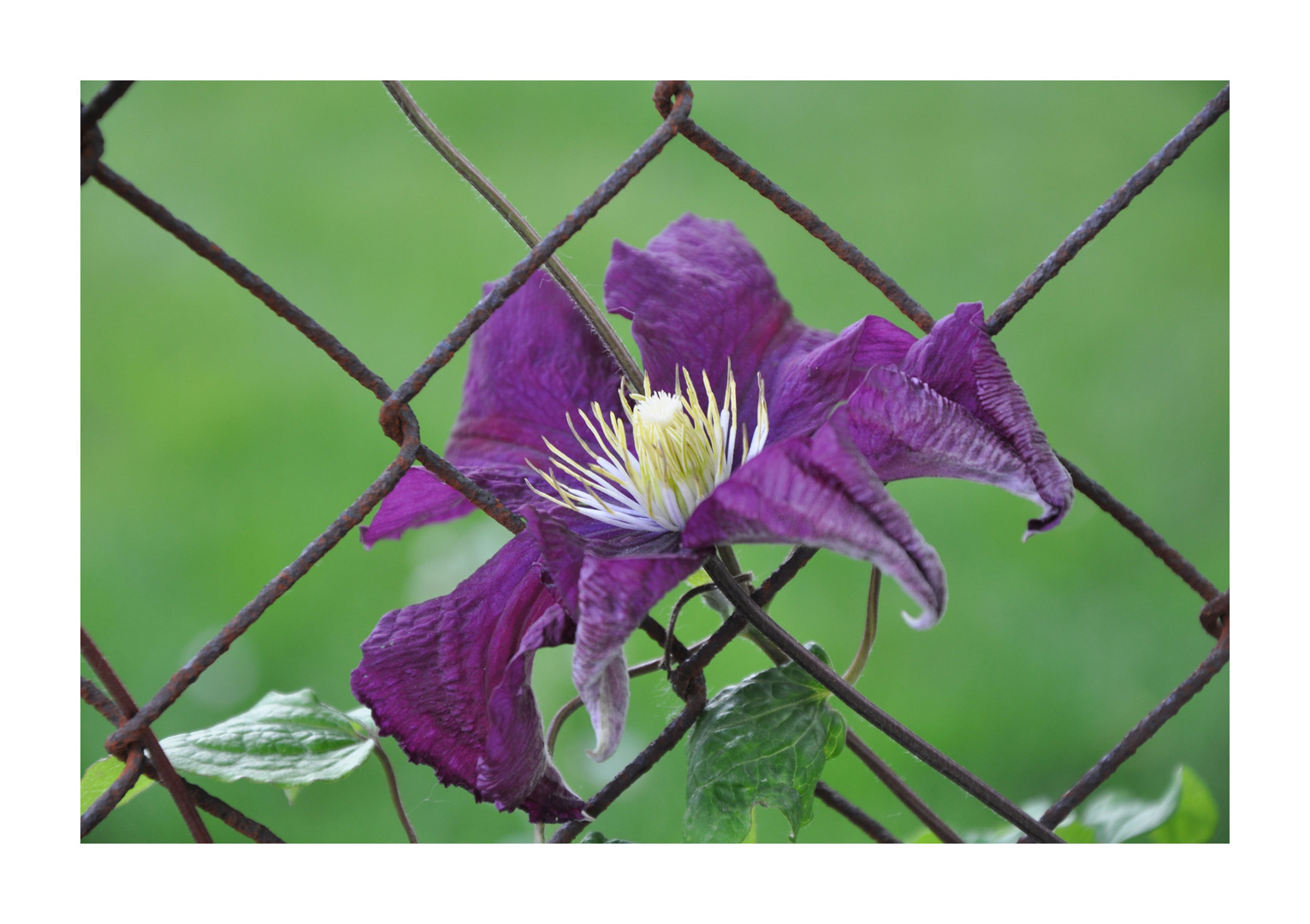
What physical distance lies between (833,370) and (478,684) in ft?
0.89

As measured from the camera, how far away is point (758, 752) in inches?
23.0

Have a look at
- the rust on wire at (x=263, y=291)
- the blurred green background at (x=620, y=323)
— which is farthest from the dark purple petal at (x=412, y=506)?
the blurred green background at (x=620, y=323)

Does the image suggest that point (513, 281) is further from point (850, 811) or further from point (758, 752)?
point (850, 811)

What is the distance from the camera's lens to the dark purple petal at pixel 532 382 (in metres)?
0.69

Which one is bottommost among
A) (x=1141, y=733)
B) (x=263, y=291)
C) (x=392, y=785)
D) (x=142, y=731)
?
(x=1141, y=733)

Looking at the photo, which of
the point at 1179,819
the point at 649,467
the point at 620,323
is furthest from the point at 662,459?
the point at 620,323

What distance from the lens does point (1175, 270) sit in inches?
80.9

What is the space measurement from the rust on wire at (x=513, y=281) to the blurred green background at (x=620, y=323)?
888 mm

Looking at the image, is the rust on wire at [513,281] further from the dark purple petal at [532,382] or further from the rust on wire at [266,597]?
the dark purple petal at [532,382]

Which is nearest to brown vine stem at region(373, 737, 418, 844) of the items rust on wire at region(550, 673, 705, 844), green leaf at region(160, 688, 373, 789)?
green leaf at region(160, 688, 373, 789)

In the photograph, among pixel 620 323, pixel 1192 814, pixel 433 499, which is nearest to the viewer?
pixel 433 499
